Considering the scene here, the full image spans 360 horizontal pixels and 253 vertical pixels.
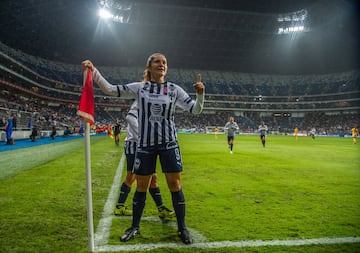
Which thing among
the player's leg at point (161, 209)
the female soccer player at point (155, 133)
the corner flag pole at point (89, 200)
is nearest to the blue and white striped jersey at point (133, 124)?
the player's leg at point (161, 209)

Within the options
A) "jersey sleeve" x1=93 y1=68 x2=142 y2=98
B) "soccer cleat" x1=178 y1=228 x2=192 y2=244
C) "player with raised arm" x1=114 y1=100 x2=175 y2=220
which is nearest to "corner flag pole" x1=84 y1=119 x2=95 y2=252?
"jersey sleeve" x1=93 y1=68 x2=142 y2=98

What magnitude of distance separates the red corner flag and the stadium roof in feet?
124

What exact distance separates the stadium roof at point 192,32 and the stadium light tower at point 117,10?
192 mm

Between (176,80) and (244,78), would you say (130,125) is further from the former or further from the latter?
(244,78)

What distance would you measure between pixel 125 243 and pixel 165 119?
1642 millimetres

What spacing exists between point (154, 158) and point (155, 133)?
1.11ft

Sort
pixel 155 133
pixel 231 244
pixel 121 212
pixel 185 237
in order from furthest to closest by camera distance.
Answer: pixel 121 212 < pixel 155 133 < pixel 185 237 < pixel 231 244

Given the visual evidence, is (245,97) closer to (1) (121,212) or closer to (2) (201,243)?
(1) (121,212)

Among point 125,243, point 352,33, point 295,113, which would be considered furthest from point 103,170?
point 295,113

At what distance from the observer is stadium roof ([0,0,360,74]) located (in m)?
41.4

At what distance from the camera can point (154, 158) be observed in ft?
11.5

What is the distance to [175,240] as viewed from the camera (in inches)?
135

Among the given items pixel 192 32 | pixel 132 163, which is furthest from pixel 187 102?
pixel 192 32

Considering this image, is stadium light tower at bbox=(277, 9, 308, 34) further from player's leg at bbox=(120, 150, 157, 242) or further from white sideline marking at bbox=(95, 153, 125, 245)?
player's leg at bbox=(120, 150, 157, 242)
